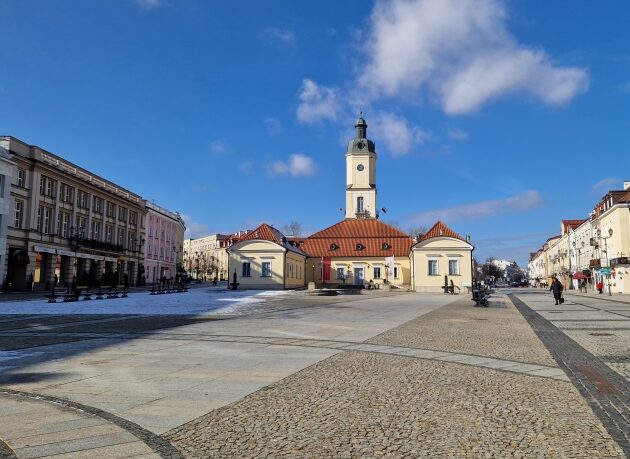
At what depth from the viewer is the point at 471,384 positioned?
7445 mm

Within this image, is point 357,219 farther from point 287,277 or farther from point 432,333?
point 432,333

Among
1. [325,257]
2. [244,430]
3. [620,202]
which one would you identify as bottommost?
[244,430]

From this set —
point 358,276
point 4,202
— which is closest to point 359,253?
point 358,276

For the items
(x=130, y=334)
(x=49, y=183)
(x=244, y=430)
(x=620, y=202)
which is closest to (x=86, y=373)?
(x=244, y=430)

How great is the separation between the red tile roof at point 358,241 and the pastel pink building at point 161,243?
2197 cm

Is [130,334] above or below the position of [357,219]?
below

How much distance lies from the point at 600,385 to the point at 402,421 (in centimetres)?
368

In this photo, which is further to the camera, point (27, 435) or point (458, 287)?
point (458, 287)

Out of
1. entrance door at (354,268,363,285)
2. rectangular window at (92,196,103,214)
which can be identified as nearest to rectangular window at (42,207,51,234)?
rectangular window at (92,196,103,214)

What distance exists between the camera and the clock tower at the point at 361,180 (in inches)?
3061

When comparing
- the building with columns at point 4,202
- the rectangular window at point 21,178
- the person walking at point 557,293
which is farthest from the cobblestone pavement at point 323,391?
the rectangular window at point 21,178

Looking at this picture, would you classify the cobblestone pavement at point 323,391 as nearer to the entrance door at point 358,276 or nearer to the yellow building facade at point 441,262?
the yellow building facade at point 441,262

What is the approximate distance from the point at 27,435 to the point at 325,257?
203 ft

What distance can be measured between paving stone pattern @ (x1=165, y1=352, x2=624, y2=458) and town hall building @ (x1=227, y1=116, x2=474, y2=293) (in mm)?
49147
